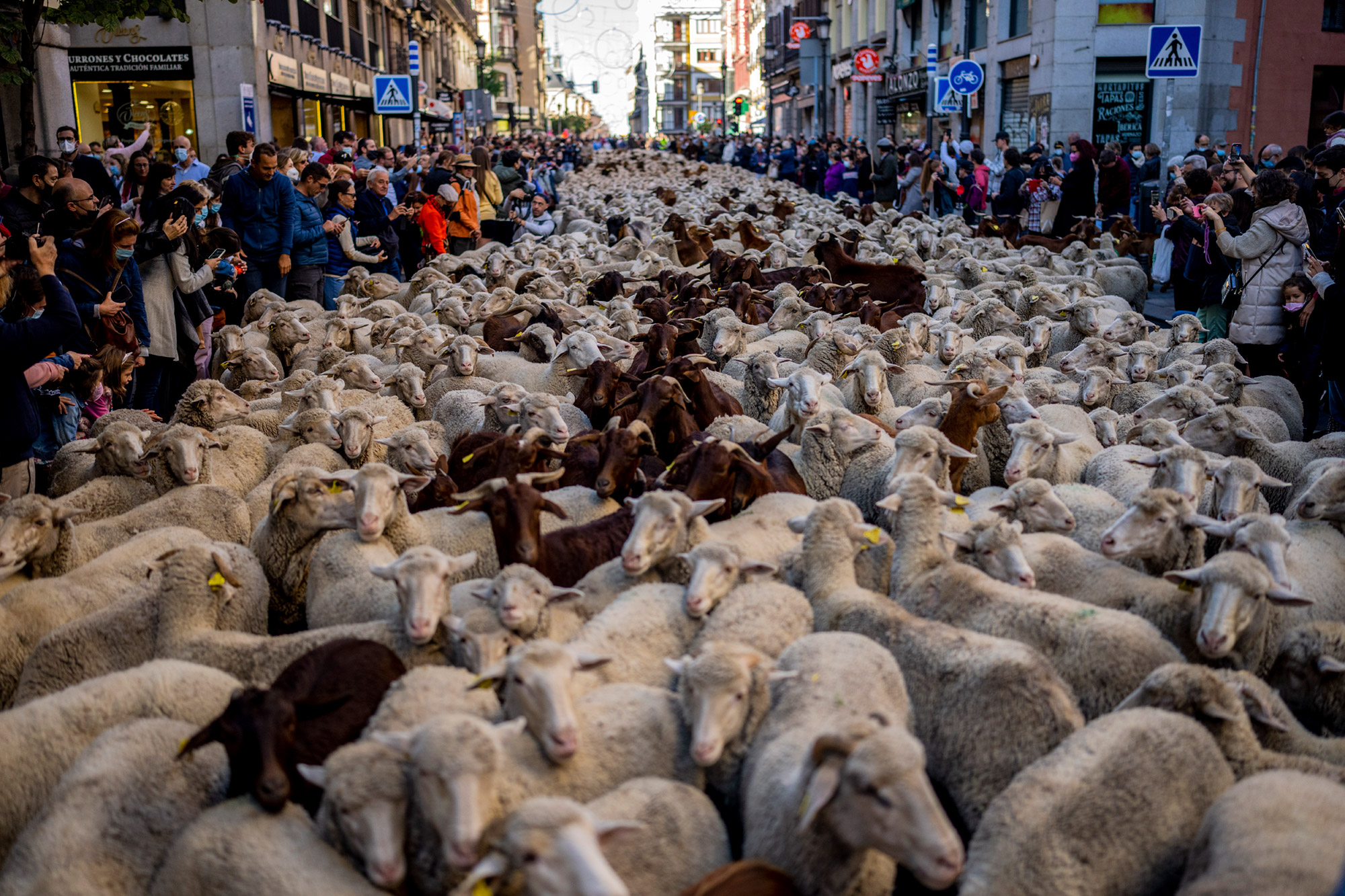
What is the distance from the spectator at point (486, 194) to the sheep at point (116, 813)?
1379 cm

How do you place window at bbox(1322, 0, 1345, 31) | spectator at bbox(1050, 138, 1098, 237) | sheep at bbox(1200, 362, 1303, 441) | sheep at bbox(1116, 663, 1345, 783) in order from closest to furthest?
sheep at bbox(1116, 663, 1345, 783), sheep at bbox(1200, 362, 1303, 441), spectator at bbox(1050, 138, 1098, 237), window at bbox(1322, 0, 1345, 31)

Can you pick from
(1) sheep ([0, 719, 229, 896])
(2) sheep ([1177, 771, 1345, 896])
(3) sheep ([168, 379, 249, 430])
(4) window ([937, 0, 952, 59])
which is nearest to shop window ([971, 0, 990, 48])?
(4) window ([937, 0, 952, 59])

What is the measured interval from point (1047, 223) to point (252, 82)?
14.6m

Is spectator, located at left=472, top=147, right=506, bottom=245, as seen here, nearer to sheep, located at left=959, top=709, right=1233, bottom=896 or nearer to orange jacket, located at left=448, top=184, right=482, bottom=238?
orange jacket, located at left=448, top=184, right=482, bottom=238

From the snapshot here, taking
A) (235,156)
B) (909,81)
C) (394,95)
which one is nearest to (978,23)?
(909,81)

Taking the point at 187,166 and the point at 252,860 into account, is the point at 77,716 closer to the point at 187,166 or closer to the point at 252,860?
the point at 252,860

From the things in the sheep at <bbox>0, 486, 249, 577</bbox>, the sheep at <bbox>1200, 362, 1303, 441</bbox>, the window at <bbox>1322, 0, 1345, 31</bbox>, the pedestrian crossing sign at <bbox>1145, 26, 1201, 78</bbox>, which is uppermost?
the window at <bbox>1322, 0, 1345, 31</bbox>

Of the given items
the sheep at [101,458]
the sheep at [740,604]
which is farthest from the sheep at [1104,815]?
the sheep at [101,458]

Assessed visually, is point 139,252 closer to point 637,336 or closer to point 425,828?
point 637,336

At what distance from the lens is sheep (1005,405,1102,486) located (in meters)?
5.30

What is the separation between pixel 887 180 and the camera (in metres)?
21.5

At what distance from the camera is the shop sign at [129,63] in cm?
2012

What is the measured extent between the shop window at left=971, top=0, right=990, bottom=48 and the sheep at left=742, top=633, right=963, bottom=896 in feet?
91.8

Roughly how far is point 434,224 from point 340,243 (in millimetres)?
2584
